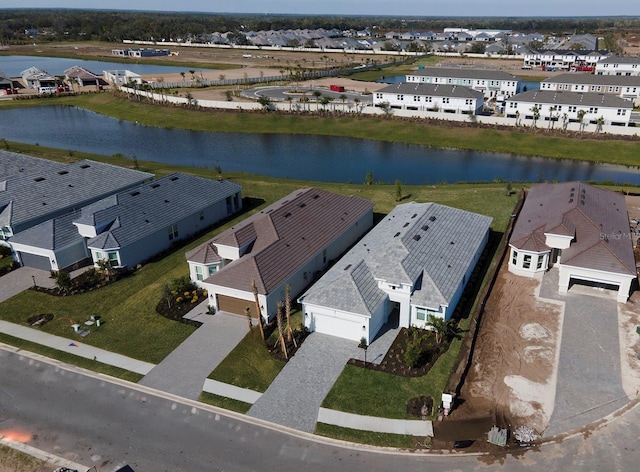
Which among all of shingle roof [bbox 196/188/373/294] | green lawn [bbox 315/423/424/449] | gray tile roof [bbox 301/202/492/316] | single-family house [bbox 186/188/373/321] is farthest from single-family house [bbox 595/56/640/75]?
green lawn [bbox 315/423/424/449]

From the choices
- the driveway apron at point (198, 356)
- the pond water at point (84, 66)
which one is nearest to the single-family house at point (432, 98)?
the driveway apron at point (198, 356)

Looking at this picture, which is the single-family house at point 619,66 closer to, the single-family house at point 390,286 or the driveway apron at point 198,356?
the single-family house at point 390,286

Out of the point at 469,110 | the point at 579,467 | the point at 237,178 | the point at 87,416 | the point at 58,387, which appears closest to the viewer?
the point at 579,467

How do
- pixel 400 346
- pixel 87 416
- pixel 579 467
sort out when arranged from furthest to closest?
pixel 400 346 < pixel 87 416 < pixel 579 467

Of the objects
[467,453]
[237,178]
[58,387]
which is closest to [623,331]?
[467,453]

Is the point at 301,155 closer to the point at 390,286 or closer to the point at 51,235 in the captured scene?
the point at 51,235

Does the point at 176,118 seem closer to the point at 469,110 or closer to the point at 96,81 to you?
the point at 96,81

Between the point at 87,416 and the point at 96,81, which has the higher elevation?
the point at 96,81
